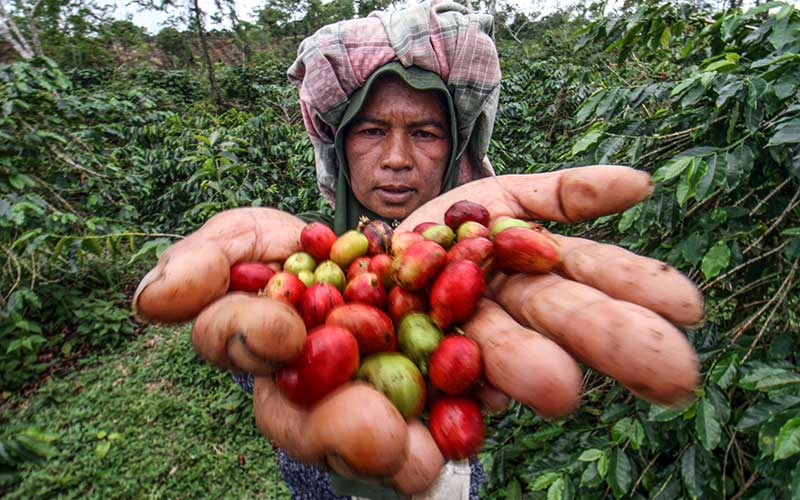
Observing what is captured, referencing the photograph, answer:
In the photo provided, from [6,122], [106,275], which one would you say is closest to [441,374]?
[6,122]

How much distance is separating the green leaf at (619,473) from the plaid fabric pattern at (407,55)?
5.12ft

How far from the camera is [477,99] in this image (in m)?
2.01

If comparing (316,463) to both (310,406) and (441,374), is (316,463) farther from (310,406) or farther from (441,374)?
(441,374)

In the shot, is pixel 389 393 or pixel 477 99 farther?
pixel 477 99

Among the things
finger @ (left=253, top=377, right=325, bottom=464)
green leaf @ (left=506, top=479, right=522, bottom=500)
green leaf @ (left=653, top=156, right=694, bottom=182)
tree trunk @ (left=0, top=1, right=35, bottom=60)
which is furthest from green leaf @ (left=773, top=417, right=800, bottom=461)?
tree trunk @ (left=0, top=1, right=35, bottom=60)

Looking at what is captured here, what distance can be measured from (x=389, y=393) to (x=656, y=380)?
0.62m

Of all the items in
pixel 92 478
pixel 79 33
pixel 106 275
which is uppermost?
pixel 79 33

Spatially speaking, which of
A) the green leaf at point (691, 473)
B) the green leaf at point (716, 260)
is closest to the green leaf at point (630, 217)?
the green leaf at point (716, 260)

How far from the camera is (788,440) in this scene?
46.0 inches

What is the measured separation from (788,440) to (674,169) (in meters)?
0.85

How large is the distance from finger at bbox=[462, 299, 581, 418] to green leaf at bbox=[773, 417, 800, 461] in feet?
1.98

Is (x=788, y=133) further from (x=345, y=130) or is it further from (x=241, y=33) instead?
(x=241, y=33)

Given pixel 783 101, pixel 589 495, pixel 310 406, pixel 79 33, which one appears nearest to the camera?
pixel 310 406

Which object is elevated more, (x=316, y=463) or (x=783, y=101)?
(x=783, y=101)
